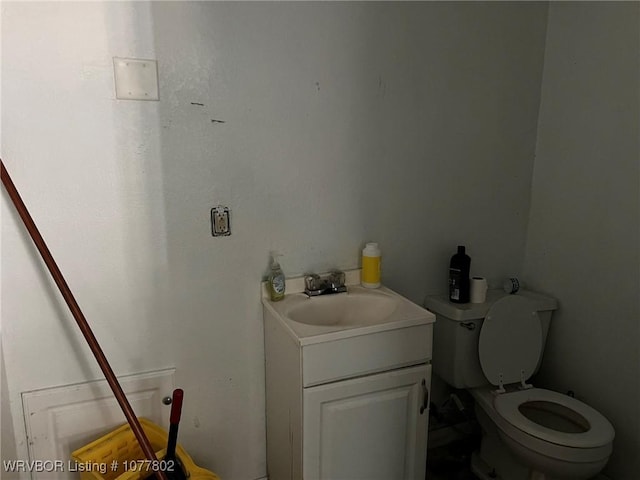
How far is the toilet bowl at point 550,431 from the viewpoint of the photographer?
1427 millimetres

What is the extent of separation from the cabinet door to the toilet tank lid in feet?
1.05

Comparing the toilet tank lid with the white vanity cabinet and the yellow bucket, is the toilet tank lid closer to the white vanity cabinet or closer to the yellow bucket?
the white vanity cabinet

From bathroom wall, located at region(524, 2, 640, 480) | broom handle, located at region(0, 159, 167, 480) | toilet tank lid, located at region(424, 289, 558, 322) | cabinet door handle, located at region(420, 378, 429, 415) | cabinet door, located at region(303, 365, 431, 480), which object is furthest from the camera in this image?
toilet tank lid, located at region(424, 289, 558, 322)

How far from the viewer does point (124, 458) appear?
141 cm

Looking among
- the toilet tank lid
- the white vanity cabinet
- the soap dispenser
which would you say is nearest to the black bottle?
the toilet tank lid

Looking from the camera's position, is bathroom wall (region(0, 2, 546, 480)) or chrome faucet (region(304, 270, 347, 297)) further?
chrome faucet (region(304, 270, 347, 297))

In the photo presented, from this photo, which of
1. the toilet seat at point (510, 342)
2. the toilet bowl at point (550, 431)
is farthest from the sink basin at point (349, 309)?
the toilet bowl at point (550, 431)

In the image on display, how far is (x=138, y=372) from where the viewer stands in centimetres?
146

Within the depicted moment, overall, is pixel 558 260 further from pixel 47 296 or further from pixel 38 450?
pixel 38 450

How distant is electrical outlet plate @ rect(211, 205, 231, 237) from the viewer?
146cm

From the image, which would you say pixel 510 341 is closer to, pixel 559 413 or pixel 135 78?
pixel 559 413

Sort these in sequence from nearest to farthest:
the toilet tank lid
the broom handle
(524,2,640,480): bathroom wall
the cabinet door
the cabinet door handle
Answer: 1. the broom handle
2. the cabinet door
3. the cabinet door handle
4. (524,2,640,480): bathroom wall
5. the toilet tank lid

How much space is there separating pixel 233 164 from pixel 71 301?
0.58 metres

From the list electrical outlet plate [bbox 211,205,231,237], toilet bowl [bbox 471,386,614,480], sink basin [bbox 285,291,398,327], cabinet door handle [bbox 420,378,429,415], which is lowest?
toilet bowl [bbox 471,386,614,480]
